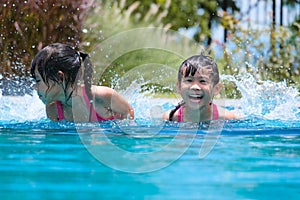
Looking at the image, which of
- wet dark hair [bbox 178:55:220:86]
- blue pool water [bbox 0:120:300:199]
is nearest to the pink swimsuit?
wet dark hair [bbox 178:55:220:86]

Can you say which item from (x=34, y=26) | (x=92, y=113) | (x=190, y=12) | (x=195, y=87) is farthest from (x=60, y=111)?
(x=190, y=12)

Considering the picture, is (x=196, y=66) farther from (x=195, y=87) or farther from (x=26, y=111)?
(x=26, y=111)

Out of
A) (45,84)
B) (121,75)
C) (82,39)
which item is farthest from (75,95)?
(121,75)

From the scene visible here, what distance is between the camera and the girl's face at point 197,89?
503 cm

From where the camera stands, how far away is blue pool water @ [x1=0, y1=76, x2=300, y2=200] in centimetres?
219

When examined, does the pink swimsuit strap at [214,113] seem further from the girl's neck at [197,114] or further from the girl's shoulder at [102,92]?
the girl's shoulder at [102,92]

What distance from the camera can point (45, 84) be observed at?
4746 millimetres

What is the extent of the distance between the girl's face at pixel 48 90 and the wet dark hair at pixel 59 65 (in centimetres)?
3

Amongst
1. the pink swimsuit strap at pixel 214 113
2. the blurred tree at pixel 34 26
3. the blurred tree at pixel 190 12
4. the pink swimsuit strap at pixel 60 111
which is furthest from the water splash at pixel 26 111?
the blurred tree at pixel 190 12

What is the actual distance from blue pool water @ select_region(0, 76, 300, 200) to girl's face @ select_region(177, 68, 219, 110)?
333 millimetres

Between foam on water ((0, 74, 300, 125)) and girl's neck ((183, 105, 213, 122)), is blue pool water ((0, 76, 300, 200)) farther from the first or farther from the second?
foam on water ((0, 74, 300, 125))

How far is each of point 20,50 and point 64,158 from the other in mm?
7869

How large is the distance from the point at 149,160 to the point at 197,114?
2.37m

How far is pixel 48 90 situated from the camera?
187 inches
